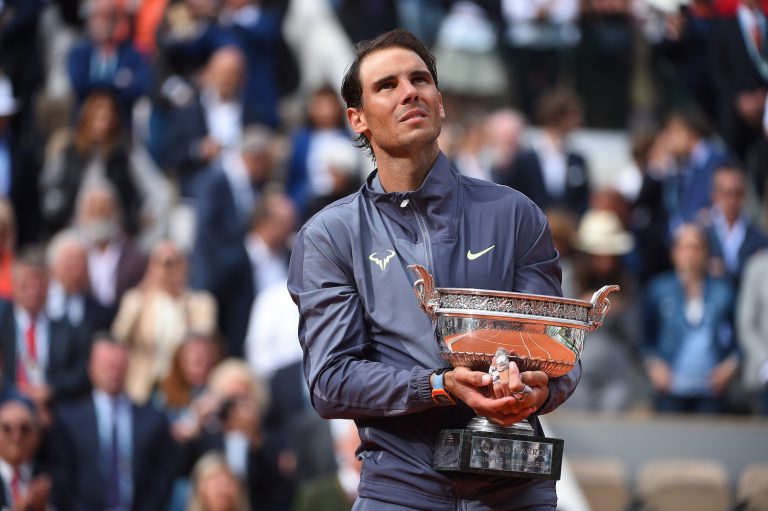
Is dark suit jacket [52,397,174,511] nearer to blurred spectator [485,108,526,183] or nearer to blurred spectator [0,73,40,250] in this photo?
blurred spectator [0,73,40,250]

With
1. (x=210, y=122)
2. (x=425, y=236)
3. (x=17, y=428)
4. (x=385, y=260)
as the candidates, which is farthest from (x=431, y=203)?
(x=210, y=122)

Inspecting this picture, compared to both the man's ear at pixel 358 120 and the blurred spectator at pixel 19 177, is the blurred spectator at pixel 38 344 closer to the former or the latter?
the blurred spectator at pixel 19 177

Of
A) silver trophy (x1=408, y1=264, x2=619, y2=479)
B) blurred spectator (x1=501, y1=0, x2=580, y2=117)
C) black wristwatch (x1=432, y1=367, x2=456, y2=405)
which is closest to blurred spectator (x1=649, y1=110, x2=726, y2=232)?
blurred spectator (x1=501, y1=0, x2=580, y2=117)

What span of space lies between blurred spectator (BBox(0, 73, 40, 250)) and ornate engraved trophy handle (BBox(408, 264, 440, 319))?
849cm

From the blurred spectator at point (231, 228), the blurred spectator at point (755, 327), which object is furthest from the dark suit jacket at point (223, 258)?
the blurred spectator at point (755, 327)

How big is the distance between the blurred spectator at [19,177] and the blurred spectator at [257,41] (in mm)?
1920

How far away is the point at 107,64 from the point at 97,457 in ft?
14.7

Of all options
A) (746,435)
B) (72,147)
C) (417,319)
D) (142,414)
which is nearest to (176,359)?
(142,414)

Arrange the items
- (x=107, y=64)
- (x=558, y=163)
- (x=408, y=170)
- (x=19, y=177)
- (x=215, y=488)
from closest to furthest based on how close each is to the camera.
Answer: (x=408, y=170) < (x=215, y=488) < (x=19, y=177) < (x=558, y=163) < (x=107, y=64)

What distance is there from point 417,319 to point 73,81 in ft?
29.4

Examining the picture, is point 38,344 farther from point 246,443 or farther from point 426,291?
point 426,291

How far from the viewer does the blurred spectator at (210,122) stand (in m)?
12.0

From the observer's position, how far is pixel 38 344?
980cm

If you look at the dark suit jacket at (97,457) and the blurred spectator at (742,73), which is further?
the blurred spectator at (742,73)
